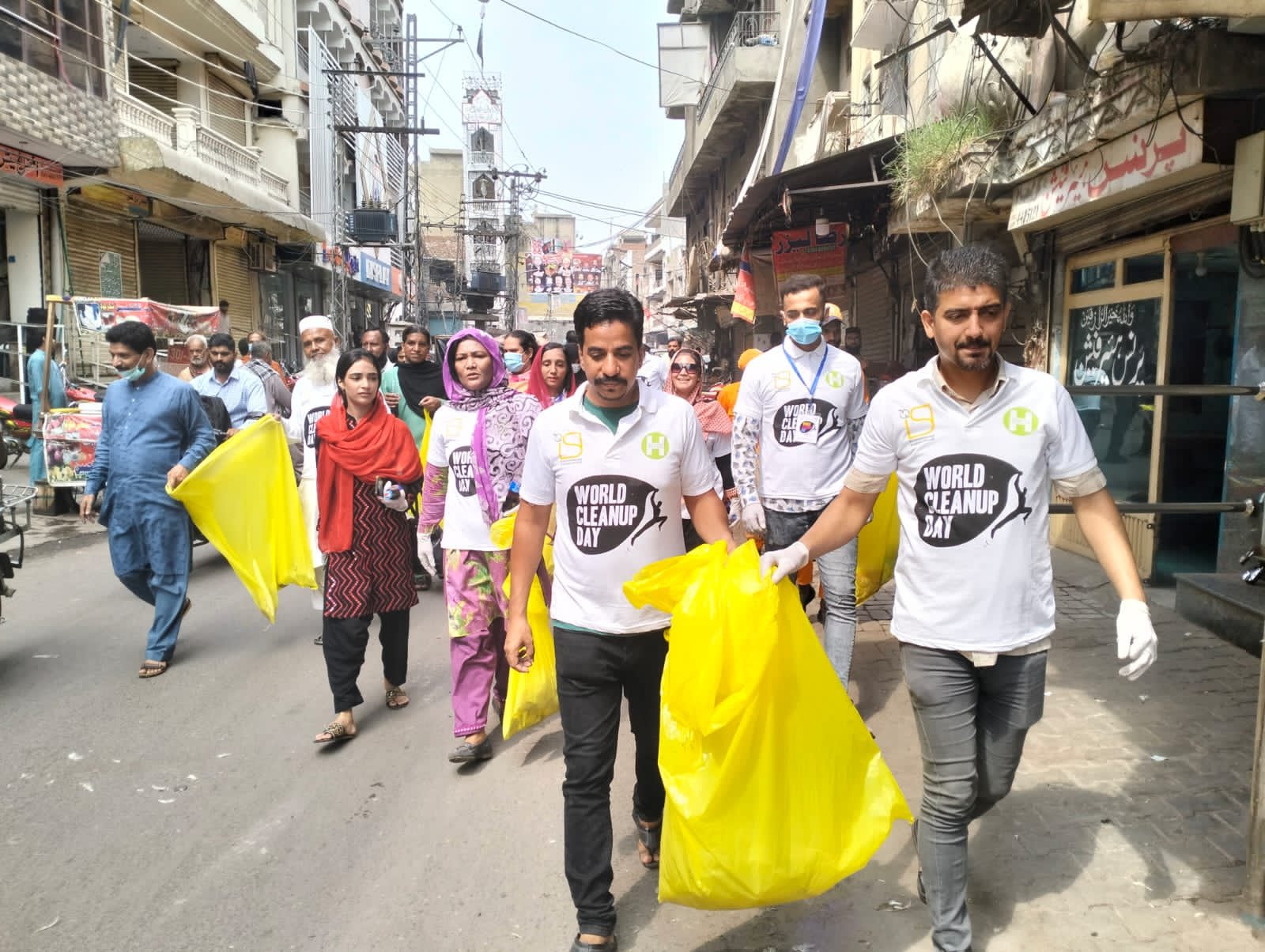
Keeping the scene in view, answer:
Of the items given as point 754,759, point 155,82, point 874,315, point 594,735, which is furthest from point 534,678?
point 155,82

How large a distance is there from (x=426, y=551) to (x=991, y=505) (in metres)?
2.61

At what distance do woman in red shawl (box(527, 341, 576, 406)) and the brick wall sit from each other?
30.3ft

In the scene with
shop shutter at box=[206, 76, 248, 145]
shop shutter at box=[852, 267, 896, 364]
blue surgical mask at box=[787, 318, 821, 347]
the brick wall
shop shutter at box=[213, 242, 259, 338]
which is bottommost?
blue surgical mask at box=[787, 318, 821, 347]

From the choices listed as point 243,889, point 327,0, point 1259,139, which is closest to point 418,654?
point 243,889

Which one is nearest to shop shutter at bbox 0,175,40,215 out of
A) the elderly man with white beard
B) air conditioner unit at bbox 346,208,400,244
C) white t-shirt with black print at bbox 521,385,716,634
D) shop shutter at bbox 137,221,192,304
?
shop shutter at bbox 137,221,192,304

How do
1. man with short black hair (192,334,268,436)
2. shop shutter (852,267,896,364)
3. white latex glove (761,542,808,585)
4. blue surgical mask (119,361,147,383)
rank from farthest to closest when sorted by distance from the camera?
shop shutter (852,267,896,364)
man with short black hair (192,334,268,436)
blue surgical mask (119,361,147,383)
white latex glove (761,542,808,585)

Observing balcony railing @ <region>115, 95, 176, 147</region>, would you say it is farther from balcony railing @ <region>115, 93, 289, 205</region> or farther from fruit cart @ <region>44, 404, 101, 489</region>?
fruit cart @ <region>44, 404, 101, 489</region>

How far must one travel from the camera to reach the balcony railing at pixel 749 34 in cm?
1992

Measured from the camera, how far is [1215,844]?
3137mm

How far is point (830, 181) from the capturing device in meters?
10.2

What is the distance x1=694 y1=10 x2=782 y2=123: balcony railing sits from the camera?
65.4ft

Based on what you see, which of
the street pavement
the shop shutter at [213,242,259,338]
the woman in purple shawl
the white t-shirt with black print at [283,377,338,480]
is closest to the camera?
the street pavement

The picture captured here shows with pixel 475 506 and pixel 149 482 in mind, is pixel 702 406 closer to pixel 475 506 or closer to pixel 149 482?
pixel 475 506

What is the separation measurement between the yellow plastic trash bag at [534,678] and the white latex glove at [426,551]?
1.19 ft
